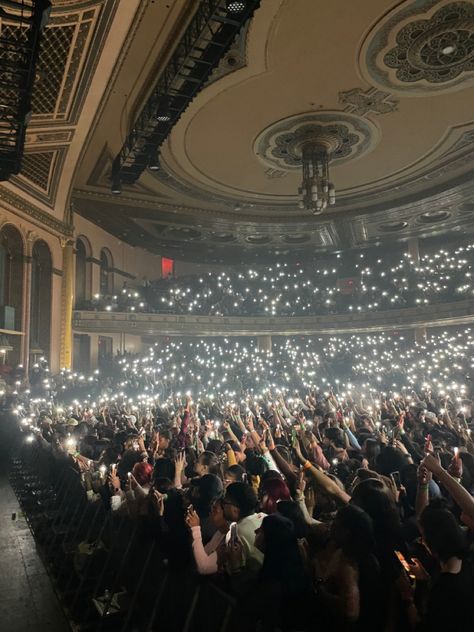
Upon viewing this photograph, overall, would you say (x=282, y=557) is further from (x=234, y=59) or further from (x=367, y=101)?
(x=367, y=101)

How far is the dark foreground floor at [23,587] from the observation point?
473 cm

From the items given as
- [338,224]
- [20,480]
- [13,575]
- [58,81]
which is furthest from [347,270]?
[13,575]

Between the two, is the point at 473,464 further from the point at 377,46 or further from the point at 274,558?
the point at 377,46

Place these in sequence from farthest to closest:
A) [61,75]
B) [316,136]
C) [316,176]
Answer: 1. [316,176]
2. [316,136]
3. [61,75]

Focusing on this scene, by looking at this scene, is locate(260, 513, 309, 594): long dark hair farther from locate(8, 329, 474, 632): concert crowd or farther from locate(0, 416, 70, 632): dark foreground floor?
locate(0, 416, 70, 632): dark foreground floor

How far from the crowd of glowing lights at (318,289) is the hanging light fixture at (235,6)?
18236 millimetres

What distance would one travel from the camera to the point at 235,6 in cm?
789

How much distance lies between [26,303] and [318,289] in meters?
17.4

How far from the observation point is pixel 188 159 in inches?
686

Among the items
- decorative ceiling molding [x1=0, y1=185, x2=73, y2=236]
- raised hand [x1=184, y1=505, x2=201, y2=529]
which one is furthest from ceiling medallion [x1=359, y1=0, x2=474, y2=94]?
decorative ceiling molding [x1=0, y1=185, x2=73, y2=236]

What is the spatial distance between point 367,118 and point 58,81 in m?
9.37

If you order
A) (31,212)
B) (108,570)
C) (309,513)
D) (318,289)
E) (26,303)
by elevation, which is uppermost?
(31,212)

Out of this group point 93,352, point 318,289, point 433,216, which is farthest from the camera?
point 318,289

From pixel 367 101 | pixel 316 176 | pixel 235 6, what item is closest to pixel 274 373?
pixel 316 176
